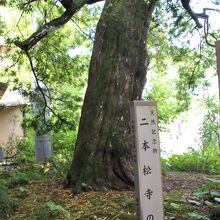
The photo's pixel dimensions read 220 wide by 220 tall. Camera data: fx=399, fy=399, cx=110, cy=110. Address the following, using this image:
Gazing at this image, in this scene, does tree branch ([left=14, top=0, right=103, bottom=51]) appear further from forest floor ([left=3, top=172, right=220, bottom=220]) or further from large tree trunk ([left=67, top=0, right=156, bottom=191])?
forest floor ([left=3, top=172, right=220, bottom=220])

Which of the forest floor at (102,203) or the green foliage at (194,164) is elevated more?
the green foliage at (194,164)

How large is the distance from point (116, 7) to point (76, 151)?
2673mm

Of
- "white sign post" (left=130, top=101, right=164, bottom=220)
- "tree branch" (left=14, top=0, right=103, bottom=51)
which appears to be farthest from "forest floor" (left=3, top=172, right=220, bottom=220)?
"tree branch" (left=14, top=0, right=103, bottom=51)

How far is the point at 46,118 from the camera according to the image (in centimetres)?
1078

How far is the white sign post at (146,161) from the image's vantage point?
11.0 feet

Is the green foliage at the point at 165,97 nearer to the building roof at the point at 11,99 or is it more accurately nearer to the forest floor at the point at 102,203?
the building roof at the point at 11,99

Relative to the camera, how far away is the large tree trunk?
6195 mm

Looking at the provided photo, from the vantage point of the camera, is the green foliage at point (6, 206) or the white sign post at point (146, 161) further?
the green foliage at point (6, 206)

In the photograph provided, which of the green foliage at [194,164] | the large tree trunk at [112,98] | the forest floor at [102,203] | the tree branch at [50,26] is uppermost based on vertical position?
the tree branch at [50,26]

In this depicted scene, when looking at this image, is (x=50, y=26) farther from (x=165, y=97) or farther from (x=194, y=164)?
(x=165, y=97)

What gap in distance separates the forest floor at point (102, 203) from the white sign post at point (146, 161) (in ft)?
4.61

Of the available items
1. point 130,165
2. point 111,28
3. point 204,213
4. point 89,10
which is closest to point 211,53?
point 89,10

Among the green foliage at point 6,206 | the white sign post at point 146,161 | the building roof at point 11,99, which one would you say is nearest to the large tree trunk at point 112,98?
the green foliage at point 6,206

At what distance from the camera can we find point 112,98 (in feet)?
21.2
